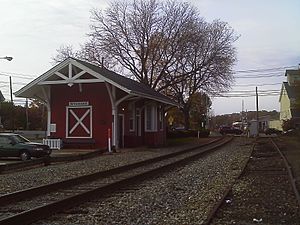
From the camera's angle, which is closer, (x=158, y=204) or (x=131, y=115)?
(x=158, y=204)

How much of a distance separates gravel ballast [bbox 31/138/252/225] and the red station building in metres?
15.1

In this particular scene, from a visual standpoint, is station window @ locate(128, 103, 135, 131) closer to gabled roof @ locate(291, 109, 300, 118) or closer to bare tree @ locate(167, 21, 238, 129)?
bare tree @ locate(167, 21, 238, 129)

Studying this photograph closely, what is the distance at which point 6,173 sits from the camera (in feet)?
57.9

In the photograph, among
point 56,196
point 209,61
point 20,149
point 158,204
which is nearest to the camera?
point 158,204

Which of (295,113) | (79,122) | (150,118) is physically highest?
(295,113)

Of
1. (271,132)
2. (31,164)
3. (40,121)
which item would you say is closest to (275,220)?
(31,164)

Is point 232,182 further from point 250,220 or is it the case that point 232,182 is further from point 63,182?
point 250,220

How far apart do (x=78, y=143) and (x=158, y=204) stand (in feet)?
71.0

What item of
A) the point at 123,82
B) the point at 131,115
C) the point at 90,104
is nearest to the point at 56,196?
the point at 90,104

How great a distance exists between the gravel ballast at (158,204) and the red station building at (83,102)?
49.4 ft

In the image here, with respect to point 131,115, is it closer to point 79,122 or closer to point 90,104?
point 90,104

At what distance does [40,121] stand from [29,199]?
80.9 metres

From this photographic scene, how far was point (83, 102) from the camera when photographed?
31875 mm

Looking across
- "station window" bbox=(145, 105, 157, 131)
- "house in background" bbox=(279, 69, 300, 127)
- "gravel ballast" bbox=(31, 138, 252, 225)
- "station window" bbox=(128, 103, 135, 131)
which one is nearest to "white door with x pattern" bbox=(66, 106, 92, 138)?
"station window" bbox=(128, 103, 135, 131)
